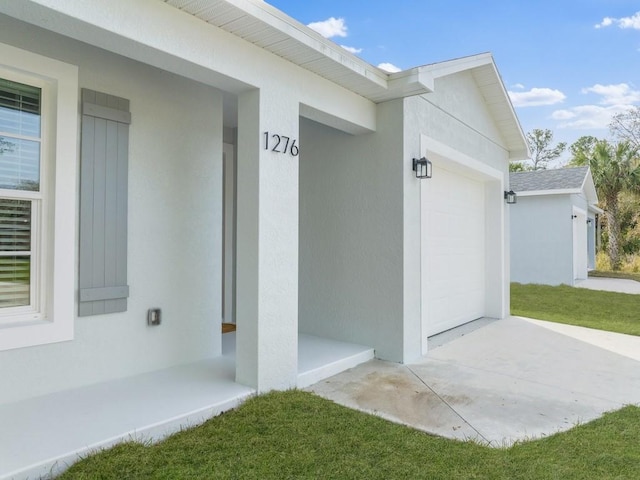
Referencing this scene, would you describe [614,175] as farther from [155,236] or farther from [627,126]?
[155,236]

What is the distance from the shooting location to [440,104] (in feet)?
22.3

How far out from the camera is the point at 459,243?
8141 millimetres

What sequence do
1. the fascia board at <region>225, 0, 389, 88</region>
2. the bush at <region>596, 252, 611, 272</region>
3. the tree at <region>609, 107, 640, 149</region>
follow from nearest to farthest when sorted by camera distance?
the fascia board at <region>225, 0, 389, 88</region>, the bush at <region>596, 252, 611, 272</region>, the tree at <region>609, 107, 640, 149</region>

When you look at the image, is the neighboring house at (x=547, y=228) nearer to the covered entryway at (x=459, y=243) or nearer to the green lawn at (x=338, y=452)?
the covered entryway at (x=459, y=243)

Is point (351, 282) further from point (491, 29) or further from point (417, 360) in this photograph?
point (491, 29)

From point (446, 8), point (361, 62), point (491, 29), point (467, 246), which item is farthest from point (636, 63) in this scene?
point (361, 62)

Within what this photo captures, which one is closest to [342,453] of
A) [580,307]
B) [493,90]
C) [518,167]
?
[493,90]

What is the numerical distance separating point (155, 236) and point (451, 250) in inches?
208

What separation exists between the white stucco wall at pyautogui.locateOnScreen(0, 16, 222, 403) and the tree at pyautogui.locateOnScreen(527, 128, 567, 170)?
49.9 metres

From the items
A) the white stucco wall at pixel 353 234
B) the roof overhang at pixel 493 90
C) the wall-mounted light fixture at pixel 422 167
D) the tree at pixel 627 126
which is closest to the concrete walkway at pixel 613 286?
the roof overhang at pixel 493 90

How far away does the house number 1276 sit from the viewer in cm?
434

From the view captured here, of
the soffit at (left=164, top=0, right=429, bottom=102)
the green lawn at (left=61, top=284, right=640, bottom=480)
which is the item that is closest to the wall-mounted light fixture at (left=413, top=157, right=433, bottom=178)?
the soffit at (left=164, top=0, right=429, bottom=102)

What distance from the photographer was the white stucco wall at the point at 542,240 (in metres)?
16.1

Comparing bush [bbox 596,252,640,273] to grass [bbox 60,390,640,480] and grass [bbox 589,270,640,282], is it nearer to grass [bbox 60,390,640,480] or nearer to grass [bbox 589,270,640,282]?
grass [bbox 589,270,640,282]
